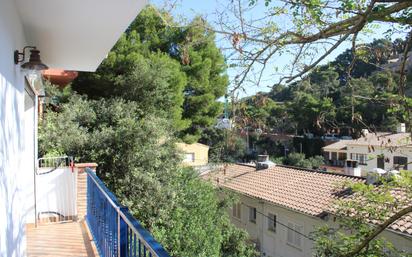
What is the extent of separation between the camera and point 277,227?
56.0 feet

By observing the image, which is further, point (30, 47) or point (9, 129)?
point (30, 47)

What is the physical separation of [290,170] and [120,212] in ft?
62.8

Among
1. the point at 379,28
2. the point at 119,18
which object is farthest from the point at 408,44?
the point at 119,18

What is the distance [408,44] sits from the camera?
12.9 feet

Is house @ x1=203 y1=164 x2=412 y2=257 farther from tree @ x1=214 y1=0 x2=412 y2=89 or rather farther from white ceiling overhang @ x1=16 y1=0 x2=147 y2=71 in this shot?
white ceiling overhang @ x1=16 y1=0 x2=147 y2=71

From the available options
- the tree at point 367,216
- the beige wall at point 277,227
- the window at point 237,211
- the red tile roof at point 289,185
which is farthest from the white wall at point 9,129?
the window at point 237,211

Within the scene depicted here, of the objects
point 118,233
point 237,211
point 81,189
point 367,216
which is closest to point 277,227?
point 237,211

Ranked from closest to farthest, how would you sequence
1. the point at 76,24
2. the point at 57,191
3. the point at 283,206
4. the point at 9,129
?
the point at 9,129
the point at 76,24
the point at 57,191
the point at 283,206

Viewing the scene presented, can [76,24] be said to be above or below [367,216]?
above

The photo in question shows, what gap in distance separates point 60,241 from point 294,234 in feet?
40.7

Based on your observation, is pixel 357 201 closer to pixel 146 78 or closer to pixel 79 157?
pixel 79 157

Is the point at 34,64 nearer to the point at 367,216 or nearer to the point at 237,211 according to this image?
the point at 367,216

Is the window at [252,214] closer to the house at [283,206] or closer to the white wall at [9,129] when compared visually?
the house at [283,206]

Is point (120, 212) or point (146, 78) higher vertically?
point (146, 78)
